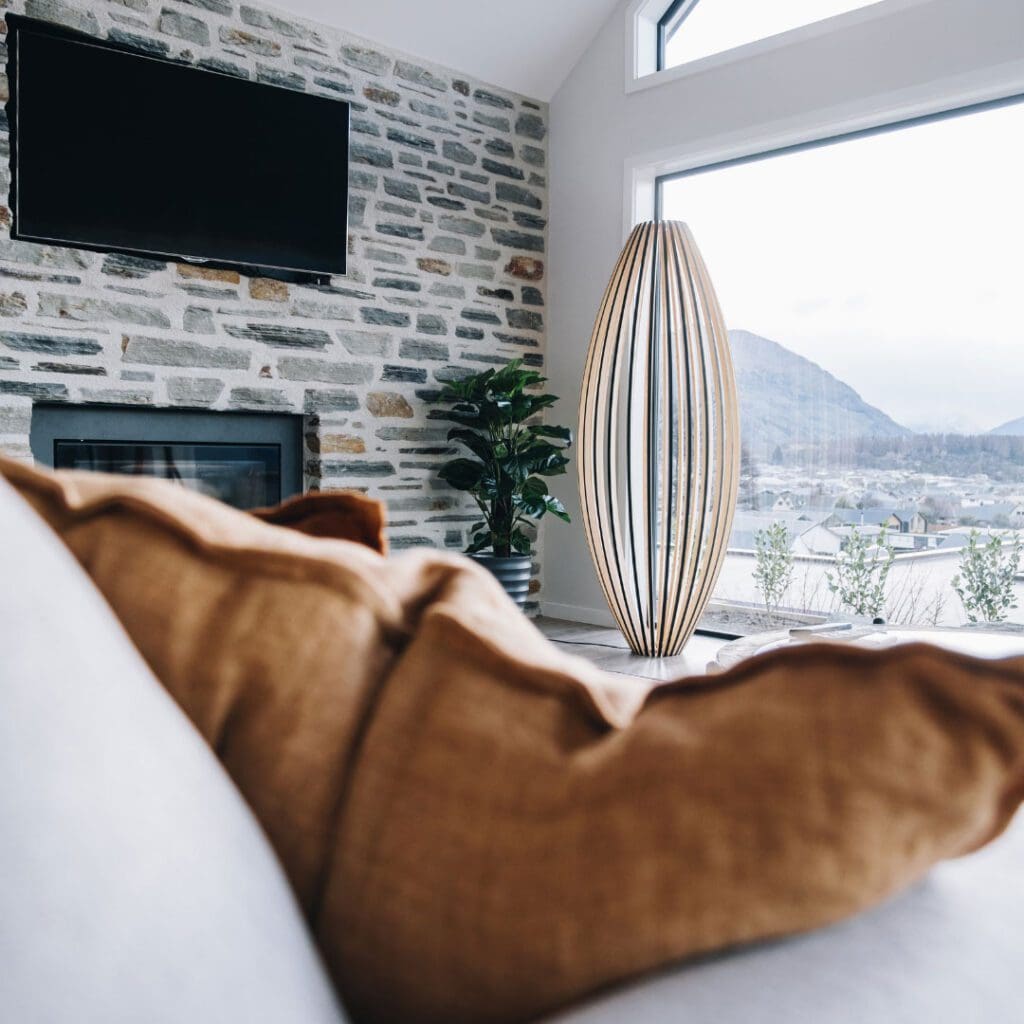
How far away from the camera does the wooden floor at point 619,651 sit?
3.86 metres

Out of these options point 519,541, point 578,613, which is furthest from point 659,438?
point 578,613

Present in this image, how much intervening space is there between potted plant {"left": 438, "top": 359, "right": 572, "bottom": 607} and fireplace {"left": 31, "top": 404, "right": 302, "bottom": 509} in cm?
Result: 72

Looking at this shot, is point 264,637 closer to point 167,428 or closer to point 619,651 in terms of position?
point 167,428

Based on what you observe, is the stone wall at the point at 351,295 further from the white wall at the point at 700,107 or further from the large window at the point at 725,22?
the large window at the point at 725,22

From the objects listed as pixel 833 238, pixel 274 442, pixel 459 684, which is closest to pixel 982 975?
pixel 459 684

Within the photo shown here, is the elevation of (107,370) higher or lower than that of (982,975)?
higher

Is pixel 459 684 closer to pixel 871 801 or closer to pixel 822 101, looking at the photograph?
pixel 871 801

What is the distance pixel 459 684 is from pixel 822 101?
419 cm

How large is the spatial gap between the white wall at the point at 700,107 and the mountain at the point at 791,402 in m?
0.82

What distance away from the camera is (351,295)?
428 centimetres

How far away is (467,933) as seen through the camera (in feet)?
1.20

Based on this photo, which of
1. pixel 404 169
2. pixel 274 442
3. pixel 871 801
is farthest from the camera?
pixel 404 169

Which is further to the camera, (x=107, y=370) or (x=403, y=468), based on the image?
(x=403, y=468)

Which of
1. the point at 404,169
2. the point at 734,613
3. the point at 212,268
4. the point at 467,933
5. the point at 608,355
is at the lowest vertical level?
the point at 734,613
